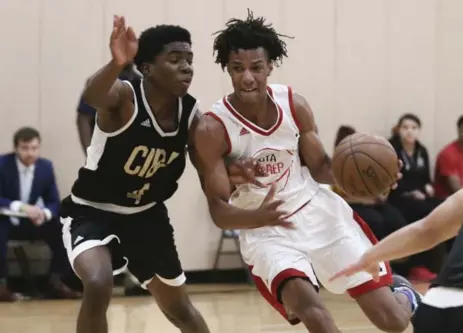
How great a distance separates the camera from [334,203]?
4.88 metres

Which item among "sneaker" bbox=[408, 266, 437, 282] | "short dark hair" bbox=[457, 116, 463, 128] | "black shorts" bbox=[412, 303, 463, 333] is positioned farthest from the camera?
"short dark hair" bbox=[457, 116, 463, 128]

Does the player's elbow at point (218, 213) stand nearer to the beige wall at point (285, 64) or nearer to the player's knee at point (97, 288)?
the player's knee at point (97, 288)

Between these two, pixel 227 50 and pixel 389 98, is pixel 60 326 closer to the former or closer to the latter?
pixel 227 50

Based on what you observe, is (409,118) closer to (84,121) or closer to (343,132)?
(343,132)

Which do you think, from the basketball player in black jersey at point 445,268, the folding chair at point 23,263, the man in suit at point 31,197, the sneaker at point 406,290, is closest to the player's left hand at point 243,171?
the sneaker at point 406,290

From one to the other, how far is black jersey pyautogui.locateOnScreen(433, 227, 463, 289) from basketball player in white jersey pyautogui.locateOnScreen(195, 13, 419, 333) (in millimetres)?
1613

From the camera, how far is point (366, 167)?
4387 mm

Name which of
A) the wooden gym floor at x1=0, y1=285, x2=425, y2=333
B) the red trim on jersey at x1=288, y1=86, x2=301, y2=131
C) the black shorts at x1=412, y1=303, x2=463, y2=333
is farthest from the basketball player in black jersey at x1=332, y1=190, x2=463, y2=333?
the wooden gym floor at x1=0, y1=285, x2=425, y2=333

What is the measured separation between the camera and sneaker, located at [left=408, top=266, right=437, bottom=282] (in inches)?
366

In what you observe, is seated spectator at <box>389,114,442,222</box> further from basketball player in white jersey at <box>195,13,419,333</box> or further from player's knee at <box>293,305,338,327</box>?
player's knee at <box>293,305,338,327</box>

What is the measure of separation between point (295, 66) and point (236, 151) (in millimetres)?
5176

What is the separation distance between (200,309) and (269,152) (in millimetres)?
3137

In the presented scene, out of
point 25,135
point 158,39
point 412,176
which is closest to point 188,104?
point 158,39

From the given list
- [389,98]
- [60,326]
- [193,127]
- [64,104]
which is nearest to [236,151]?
[193,127]
